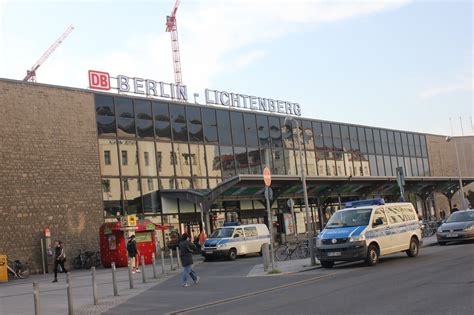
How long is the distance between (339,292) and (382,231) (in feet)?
23.8

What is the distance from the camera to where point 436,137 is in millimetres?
67375

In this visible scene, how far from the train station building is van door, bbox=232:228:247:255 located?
Result: 3485mm

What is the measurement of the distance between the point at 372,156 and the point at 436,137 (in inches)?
602

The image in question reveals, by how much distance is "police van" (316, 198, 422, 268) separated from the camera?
1831 cm

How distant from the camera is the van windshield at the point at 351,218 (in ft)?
63.0

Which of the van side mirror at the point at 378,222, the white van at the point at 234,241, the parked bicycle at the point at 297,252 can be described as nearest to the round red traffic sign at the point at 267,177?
the van side mirror at the point at 378,222

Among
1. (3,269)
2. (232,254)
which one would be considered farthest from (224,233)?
(3,269)

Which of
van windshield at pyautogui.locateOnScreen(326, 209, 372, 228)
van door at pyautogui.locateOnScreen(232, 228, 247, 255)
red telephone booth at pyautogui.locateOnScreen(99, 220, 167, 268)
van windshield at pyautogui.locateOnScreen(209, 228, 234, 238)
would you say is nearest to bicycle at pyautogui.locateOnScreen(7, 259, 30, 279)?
red telephone booth at pyautogui.locateOnScreen(99, 220, 167, 268)

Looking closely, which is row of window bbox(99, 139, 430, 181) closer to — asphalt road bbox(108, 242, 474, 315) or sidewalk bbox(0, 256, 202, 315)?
sidewalk bbox(0, 256, 202, 315)

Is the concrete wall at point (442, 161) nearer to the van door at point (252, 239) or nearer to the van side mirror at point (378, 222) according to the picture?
→ the van door at point (252, 239)

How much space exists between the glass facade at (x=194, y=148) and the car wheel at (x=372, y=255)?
28.2ft

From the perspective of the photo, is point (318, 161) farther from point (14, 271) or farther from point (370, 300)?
point (370, 300)

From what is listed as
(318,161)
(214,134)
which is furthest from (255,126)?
(318,161)

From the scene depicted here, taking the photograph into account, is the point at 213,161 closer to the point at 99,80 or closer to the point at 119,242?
the point at 99,80
